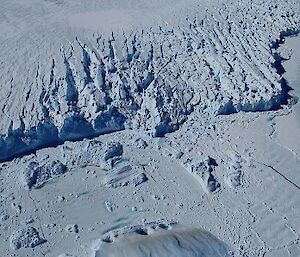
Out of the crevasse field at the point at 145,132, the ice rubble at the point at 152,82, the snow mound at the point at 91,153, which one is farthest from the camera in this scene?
the ice rubble at the point at 152,82

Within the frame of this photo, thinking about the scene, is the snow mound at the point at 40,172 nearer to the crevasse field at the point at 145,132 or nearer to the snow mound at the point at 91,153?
the crevasse field at the point at 145,132

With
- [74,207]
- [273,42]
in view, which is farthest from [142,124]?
[273,42]

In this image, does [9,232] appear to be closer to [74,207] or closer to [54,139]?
[74,207]

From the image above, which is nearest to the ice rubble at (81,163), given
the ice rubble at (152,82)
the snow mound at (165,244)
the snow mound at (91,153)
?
the snow mound at (91,153)

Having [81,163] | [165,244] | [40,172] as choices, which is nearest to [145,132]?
[81,163]

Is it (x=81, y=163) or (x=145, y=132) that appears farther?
(x=145, y=132)

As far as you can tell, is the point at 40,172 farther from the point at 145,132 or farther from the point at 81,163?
the point at 145,132
